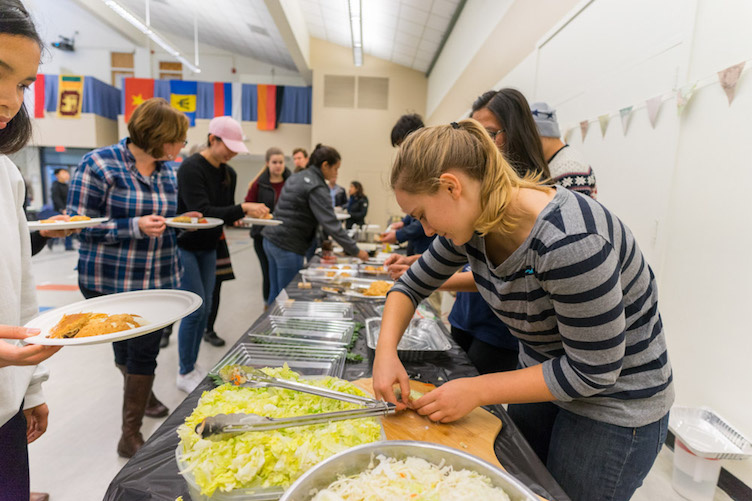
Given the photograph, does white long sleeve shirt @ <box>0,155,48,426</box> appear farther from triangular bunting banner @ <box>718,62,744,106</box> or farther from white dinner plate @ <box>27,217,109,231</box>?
triangular bunting banner @ <box>718,62,744,106</box>

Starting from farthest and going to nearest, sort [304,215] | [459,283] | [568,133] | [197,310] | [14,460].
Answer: [304,215], [568,133], [197,310], [459,283], [14,460]

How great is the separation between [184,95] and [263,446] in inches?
461

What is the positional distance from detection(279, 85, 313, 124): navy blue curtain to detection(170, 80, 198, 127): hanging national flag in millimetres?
2270

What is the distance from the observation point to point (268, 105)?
10.5m

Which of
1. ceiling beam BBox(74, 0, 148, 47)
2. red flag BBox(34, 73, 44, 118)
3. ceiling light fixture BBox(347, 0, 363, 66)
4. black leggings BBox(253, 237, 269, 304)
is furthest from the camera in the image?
red flag BBox(34, 73, 44, 118)

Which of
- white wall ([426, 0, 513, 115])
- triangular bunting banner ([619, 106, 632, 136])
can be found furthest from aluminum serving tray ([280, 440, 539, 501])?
white wall ([426, 0, 513, 115])

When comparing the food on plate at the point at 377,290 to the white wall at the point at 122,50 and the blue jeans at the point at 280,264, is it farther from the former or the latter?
the white wall at the point at 122,50

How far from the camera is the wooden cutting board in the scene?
0.82 meters

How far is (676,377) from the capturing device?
1.97m

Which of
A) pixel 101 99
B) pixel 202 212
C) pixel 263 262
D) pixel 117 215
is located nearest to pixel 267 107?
Answer: pixel 101 99

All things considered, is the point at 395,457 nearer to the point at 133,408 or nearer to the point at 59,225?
the point at 59,225

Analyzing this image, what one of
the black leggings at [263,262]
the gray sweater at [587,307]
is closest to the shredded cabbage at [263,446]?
the gray sweater at [587,307]

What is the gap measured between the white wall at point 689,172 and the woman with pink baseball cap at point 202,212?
2210mm

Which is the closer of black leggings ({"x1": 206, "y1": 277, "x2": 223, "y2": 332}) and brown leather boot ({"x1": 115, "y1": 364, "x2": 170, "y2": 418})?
brown leather boot ({"x1": 115, "y1": 364, "x2": 170, "y2": 418})
